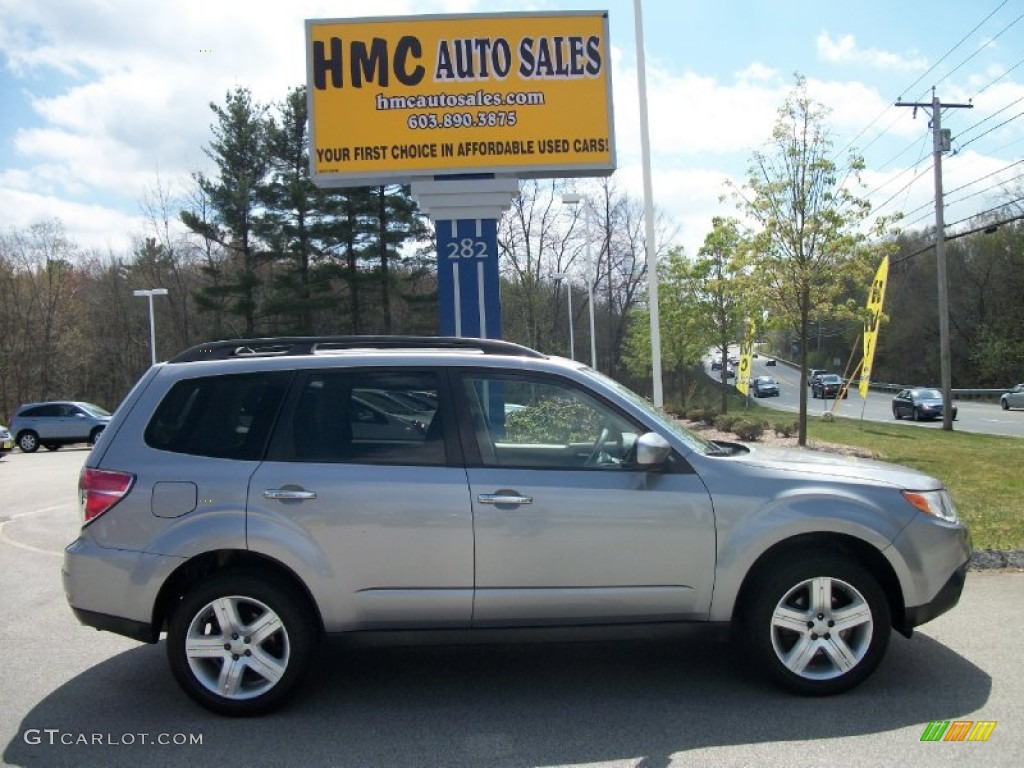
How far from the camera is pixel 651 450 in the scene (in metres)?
3.92

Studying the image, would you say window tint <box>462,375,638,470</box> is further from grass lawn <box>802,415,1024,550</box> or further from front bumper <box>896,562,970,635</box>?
grass lawn <box>802,415,1024,550</box>

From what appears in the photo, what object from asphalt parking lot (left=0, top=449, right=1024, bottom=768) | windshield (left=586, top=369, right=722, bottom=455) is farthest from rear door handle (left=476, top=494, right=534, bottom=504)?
asphalt parking lot (left=0, top=449, right=1024, bottom=768)

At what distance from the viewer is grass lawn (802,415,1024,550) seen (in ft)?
25.3

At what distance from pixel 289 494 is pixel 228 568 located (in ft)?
1.73

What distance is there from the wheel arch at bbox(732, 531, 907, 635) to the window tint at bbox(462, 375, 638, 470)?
→ 89 centimetres

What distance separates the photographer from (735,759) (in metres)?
3.47

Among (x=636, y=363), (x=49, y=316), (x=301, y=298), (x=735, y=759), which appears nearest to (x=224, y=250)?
(x=301, y=298)

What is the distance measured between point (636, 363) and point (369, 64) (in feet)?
117

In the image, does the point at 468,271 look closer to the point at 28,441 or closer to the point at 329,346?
the point at 329,346

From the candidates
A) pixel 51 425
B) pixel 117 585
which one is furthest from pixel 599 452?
pixel 51 425

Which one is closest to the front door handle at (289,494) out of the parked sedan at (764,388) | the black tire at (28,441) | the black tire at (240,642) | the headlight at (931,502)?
the black tire at (240,642)

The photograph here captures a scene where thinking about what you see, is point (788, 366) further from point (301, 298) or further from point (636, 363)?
point (301, 298)

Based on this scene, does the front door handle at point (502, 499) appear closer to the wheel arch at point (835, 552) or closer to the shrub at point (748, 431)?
the wheel arch at point (835, 552)

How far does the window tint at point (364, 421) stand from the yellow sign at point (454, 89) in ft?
29.2
